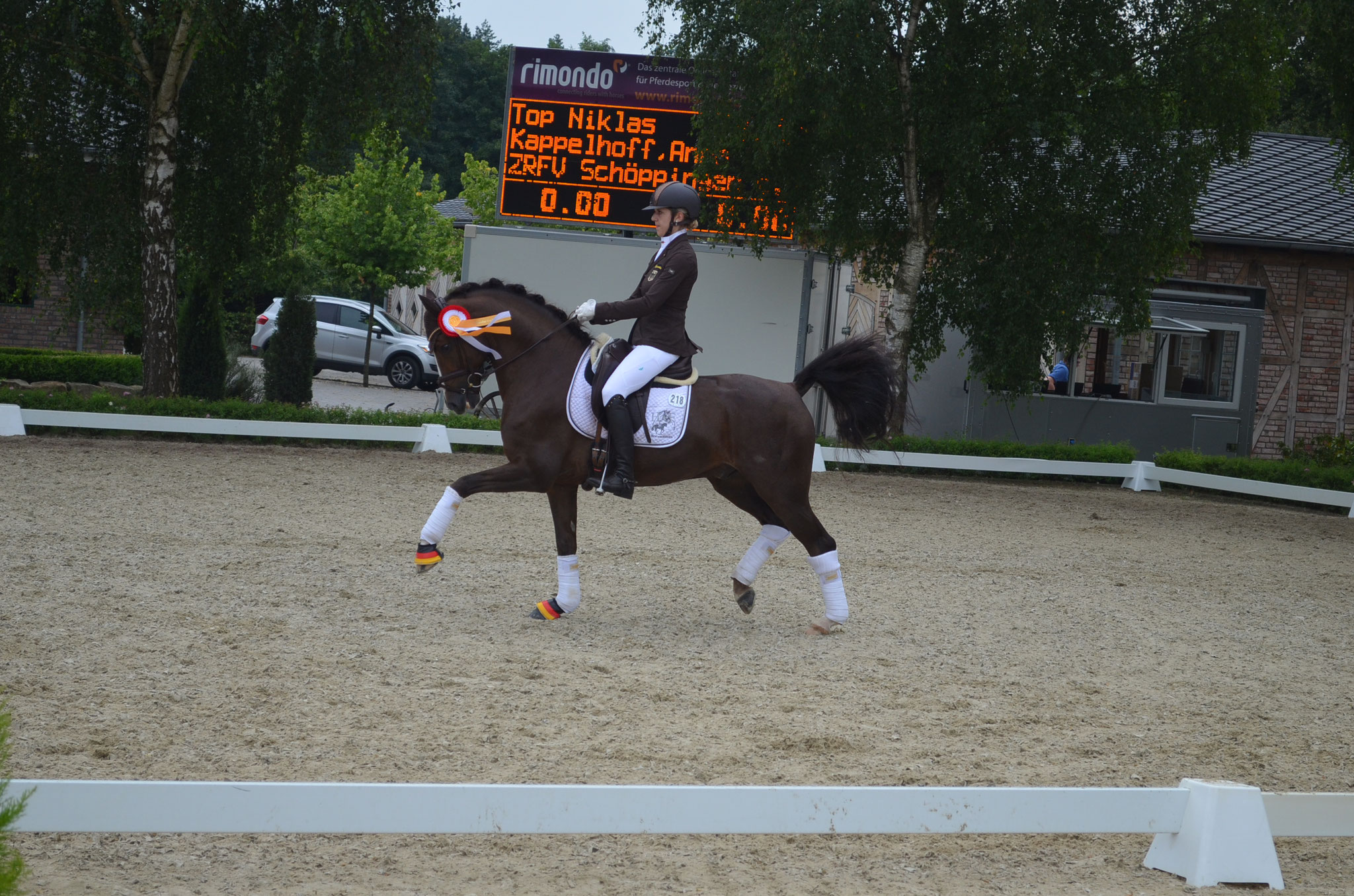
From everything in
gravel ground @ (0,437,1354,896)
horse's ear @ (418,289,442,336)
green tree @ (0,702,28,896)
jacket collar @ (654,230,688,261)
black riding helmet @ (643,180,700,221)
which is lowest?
gravel ground @ (0,437,1354,896)

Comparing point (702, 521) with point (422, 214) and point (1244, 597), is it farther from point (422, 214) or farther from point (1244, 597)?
point (422, 214)

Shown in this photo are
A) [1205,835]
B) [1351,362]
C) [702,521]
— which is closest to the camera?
[1205,835]

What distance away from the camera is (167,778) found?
4.20 metres

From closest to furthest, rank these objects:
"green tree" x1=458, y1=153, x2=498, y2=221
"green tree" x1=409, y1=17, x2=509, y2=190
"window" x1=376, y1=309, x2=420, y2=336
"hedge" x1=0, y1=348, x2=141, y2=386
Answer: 1. "hedge" x1=0, y1=348, x2=141, y2=386
2. "window" x1=376, y1=309, x2=420, y2=336
3. "green tree" x1=458, y1=153, x2=498, y2=221
4. "green tree" x1=409, y1=17, x2=509, y2=190

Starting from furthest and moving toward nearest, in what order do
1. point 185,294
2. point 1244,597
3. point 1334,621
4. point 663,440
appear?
point 185,294 < point 1244,597 < point 1334,621 < point 663,440

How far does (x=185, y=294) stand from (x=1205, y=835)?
18231 millimetres

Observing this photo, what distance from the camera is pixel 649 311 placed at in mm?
6844

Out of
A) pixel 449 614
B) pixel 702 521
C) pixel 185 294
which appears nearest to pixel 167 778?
pixel 449 614

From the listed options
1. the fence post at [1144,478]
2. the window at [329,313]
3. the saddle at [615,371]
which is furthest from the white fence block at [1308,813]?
the window at [329,313]

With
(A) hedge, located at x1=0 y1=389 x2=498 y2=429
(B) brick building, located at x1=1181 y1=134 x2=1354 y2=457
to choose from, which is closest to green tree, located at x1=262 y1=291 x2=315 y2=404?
(A) hedge, located at x1=0 y1=389 x2=498 y2=429

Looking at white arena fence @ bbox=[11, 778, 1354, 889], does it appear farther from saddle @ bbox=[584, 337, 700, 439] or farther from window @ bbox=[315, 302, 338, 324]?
window @ bbox=[315, 302, 338, 324]

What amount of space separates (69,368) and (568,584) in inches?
613

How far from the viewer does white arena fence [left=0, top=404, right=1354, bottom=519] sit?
14.1m

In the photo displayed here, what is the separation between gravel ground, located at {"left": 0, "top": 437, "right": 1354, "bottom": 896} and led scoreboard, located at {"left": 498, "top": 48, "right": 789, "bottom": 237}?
6.80 m
